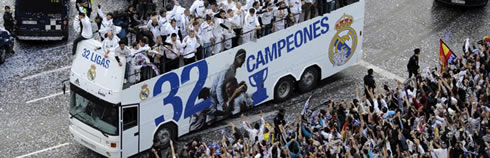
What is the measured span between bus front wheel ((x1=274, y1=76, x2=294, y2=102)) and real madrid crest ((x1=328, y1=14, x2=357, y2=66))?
1.44m

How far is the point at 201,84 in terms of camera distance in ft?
77.8

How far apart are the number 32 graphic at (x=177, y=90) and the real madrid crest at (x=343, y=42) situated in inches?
173

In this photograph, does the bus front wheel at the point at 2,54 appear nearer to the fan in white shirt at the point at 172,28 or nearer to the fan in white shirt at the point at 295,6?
the fan in white shirt at the point at 172,28

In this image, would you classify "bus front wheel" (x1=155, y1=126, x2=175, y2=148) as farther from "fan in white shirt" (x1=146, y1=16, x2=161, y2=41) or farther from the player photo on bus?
"fan in white shirt" (x1=146, y1=16, x2=161, y2=41)

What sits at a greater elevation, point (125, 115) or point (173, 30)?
point (173, 30)

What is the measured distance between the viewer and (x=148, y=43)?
23438 millimetres

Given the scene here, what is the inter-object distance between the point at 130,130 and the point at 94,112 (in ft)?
3.08

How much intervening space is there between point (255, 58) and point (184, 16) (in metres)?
2.18

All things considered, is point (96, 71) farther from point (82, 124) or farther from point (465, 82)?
point (465, 82)

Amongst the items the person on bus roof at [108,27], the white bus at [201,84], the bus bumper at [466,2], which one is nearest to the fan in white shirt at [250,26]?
the white bus at [201,84]

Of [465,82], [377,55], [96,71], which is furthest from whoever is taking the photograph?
[377,55]

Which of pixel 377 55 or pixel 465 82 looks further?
pixel 377 55

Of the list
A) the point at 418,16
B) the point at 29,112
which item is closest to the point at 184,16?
the point at 29,112

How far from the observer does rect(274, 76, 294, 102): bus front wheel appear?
1021 inches
